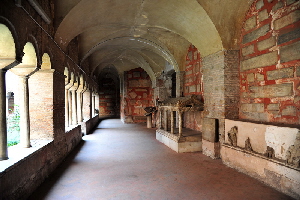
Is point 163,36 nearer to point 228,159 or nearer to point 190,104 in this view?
point 190,104

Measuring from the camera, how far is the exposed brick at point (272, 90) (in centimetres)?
372

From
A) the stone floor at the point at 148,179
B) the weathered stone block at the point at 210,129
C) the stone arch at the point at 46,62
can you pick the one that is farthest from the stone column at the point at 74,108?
the weathered stone block at the point at 210,129

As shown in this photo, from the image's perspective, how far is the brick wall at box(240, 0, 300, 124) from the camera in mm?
3604

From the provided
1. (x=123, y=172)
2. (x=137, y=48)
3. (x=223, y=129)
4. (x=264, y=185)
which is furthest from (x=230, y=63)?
(x=137, y=48)

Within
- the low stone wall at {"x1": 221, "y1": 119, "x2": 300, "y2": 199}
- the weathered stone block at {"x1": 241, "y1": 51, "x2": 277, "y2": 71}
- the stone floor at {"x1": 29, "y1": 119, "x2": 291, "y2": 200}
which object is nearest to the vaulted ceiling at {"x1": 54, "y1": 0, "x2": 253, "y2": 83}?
the weathered stone block at {"x1": 241, "y1": 51, "x2": 277, "y2": 71}

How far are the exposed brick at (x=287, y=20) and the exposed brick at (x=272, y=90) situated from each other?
3.53ft

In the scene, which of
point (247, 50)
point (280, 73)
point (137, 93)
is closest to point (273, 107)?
point (280, 73)

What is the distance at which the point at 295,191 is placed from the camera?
3098mm

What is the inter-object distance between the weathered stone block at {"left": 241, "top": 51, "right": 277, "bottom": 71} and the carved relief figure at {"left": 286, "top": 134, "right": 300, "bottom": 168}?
1.62 m

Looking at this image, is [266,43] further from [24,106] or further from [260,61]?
[24,106]

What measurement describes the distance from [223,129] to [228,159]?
74 centimetres

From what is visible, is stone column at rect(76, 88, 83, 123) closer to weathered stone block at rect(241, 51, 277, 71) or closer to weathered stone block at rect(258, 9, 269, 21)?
weathered stone block at rect(241, 51, 277, 71)

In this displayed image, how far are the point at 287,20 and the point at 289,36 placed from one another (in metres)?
0.30

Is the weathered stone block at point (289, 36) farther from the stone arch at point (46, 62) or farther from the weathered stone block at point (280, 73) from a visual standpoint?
the stone arch at point (46, 62)
